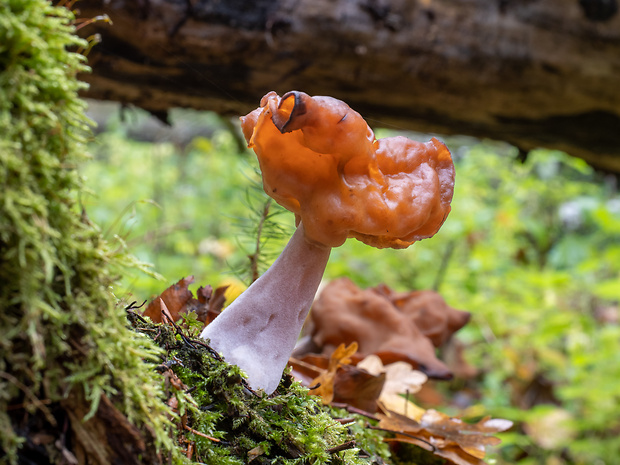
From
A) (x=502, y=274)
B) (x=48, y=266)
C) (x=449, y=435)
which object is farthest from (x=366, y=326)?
(x=502, y=274)

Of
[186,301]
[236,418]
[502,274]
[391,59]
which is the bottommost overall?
[236,418]

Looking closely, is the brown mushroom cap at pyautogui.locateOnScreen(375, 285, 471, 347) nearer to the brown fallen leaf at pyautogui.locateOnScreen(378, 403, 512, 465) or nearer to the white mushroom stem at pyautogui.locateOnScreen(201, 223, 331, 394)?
the brown fallen leaf at pyautogui.locateOnScreen(378, 403, 512, 465)

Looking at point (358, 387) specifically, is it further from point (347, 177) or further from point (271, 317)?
point (347, 177)

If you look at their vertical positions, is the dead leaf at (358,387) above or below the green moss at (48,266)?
above

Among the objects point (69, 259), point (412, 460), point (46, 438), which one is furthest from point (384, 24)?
point (46, 438)

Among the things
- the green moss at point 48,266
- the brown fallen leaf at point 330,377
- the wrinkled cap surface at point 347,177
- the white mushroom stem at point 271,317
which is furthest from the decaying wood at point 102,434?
the brown fallen leaf at point 330,377

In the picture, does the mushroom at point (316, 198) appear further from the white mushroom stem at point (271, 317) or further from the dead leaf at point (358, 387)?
the dead leaf at point (358, 387)

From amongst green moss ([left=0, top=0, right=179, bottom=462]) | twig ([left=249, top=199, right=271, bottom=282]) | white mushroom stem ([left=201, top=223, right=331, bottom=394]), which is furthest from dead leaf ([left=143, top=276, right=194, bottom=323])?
green moss ([left=0, top=0, right=179, bottom=462])
